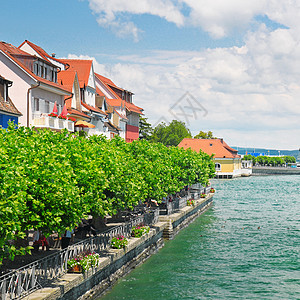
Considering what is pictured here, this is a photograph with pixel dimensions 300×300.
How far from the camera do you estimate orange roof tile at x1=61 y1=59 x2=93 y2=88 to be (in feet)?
186

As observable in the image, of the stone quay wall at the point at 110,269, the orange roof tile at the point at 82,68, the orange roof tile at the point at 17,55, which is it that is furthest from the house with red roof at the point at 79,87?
the stone quay wall at the point at 110,269

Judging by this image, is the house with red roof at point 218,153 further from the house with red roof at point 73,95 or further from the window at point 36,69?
the window at point 36,69

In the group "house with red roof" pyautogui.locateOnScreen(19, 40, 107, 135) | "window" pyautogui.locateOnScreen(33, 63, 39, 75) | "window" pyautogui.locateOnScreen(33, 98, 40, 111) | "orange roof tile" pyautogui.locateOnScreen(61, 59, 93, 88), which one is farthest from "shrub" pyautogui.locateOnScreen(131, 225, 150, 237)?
"orange roof tile" pyautogui.locateOnScreen(61, 59, 93, 88)

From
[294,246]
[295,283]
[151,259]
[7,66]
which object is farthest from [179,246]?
[7,66]

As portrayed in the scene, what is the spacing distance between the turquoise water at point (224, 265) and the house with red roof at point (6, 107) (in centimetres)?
1513

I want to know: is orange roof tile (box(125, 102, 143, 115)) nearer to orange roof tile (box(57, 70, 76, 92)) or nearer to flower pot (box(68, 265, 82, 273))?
orange roof tile (box(57, 70, 76, 92))

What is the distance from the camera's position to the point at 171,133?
178 meters

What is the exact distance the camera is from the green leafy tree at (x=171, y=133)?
170 m

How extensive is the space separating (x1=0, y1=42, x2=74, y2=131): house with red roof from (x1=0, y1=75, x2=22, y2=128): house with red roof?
108 centimetres

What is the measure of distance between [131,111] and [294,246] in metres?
46.2

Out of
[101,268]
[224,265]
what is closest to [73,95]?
[224,265]

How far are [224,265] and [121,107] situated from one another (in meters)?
45.2

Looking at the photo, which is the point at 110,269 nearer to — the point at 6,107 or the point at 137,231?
the point at 137,231

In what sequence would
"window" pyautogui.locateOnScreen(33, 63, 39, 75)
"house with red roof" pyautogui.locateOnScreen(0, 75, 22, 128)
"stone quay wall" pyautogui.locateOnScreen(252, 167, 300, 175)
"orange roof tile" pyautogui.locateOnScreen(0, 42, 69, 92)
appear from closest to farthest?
"house with red roof" pyautogui.locateOnScreen(0, 75, 22, 128) < "orange roof tile" pyautogui.locateOnScreen(0, 42, 69, 92) < "window" pyautogui.locateOnScreen(33, 63, 39, 75) < "stone quay wall" pyautogui.locateOnScreen(252, 167, 300, 175)
